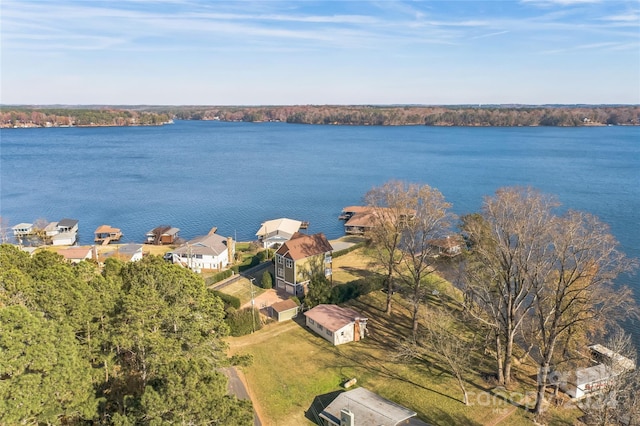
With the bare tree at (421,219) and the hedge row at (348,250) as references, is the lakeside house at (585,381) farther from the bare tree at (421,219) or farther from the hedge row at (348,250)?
the hedge row at (348,250)

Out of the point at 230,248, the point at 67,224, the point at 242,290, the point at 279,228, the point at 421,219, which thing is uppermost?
the point at 421,219

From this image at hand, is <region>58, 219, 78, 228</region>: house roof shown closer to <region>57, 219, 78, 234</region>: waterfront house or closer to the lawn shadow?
<region>57, 219, 78, 234</region>: waterfront house

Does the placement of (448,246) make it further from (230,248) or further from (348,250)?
(230,248)

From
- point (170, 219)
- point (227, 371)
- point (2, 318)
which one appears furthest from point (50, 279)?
point (170, 219)

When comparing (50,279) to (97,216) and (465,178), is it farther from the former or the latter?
(465,178)

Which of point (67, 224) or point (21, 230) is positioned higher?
point (67, 224)

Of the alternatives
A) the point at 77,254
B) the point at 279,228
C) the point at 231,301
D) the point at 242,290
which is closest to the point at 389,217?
the point at 231,301
